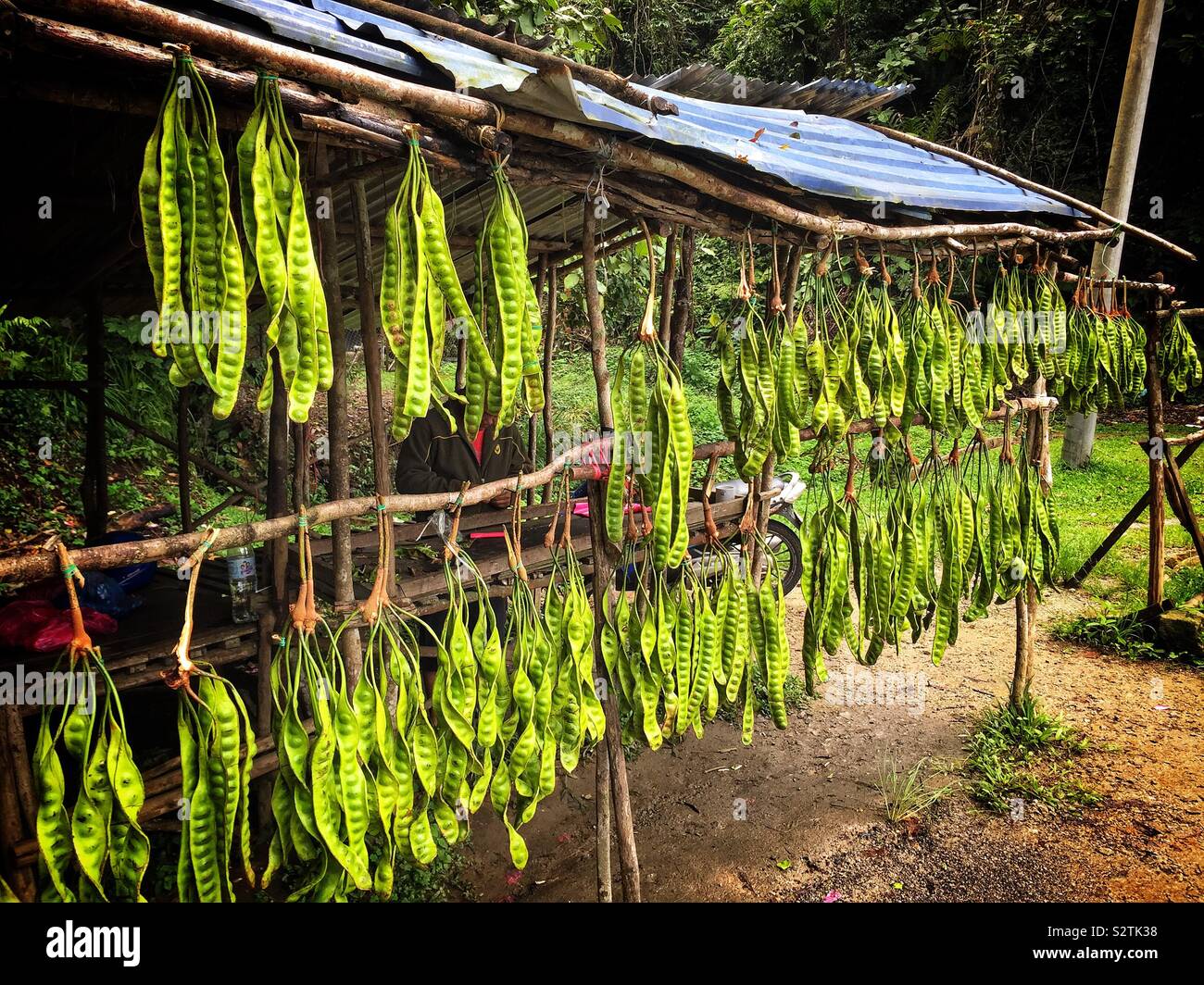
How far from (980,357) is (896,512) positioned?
1108 millimetres

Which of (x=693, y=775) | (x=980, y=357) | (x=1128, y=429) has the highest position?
(x=980, y=357)

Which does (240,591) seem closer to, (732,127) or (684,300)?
(684,300)

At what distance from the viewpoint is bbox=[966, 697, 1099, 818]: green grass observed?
483 centimetres

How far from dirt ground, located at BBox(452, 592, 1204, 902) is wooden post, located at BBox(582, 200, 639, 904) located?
81 cm

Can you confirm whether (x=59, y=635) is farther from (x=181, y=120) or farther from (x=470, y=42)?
(x=470, y=42)

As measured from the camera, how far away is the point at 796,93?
5.05 m

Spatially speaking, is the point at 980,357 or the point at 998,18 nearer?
the point at 980,357

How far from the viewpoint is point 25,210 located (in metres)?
4.02

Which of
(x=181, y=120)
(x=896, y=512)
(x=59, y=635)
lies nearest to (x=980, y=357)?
(x=896, y=512)

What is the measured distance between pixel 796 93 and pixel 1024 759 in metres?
4.71

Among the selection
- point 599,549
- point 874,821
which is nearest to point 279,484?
point 599,549

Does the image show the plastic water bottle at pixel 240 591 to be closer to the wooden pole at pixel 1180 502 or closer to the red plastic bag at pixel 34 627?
the red plastic bag at pixel 34 627

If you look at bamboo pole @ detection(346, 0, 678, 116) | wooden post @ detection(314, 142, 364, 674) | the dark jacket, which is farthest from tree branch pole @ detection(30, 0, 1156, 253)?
the dark jacket

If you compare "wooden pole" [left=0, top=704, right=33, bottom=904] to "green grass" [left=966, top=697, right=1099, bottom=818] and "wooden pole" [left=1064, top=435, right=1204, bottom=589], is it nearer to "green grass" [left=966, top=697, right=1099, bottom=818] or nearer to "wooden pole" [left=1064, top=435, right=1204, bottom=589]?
"green grass" [left=966, top=697, right=1099, bottom=818]
